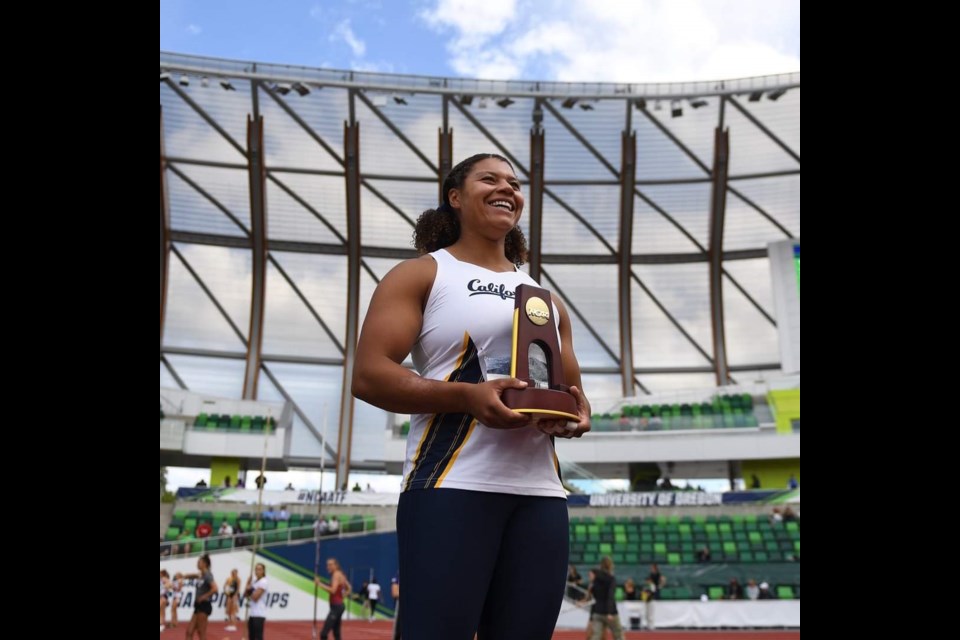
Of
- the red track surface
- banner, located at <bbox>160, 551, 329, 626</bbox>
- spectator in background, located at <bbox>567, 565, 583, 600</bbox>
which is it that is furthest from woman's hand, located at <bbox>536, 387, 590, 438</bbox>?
banner, located at <bbox>160, 551, 329, 626</bbox>

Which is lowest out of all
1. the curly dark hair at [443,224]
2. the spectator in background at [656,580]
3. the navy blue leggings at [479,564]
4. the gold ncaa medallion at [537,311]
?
the spectator in background at [656,580]

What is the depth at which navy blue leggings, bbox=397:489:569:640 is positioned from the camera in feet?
5.78

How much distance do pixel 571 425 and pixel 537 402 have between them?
0.40 feet

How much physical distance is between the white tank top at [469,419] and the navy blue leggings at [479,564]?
4cm

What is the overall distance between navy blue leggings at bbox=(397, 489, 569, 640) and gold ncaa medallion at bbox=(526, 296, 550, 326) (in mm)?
385

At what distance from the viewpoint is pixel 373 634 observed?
51.6ft

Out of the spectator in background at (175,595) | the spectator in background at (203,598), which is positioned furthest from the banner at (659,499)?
the spectator in background at (203,598)

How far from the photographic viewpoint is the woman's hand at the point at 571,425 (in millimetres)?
1751

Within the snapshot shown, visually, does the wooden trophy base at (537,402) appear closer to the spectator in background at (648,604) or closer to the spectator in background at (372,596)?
the spectator in background at (648,604)

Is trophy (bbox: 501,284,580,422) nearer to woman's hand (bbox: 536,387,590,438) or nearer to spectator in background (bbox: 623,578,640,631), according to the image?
woman's hand (bbox: 536,387,590,438)

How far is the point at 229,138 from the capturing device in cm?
2958

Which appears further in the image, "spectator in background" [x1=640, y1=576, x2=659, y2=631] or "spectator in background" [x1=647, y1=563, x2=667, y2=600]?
"spectator in background" [x1=647, y1=563, x2=667, y2=600]
